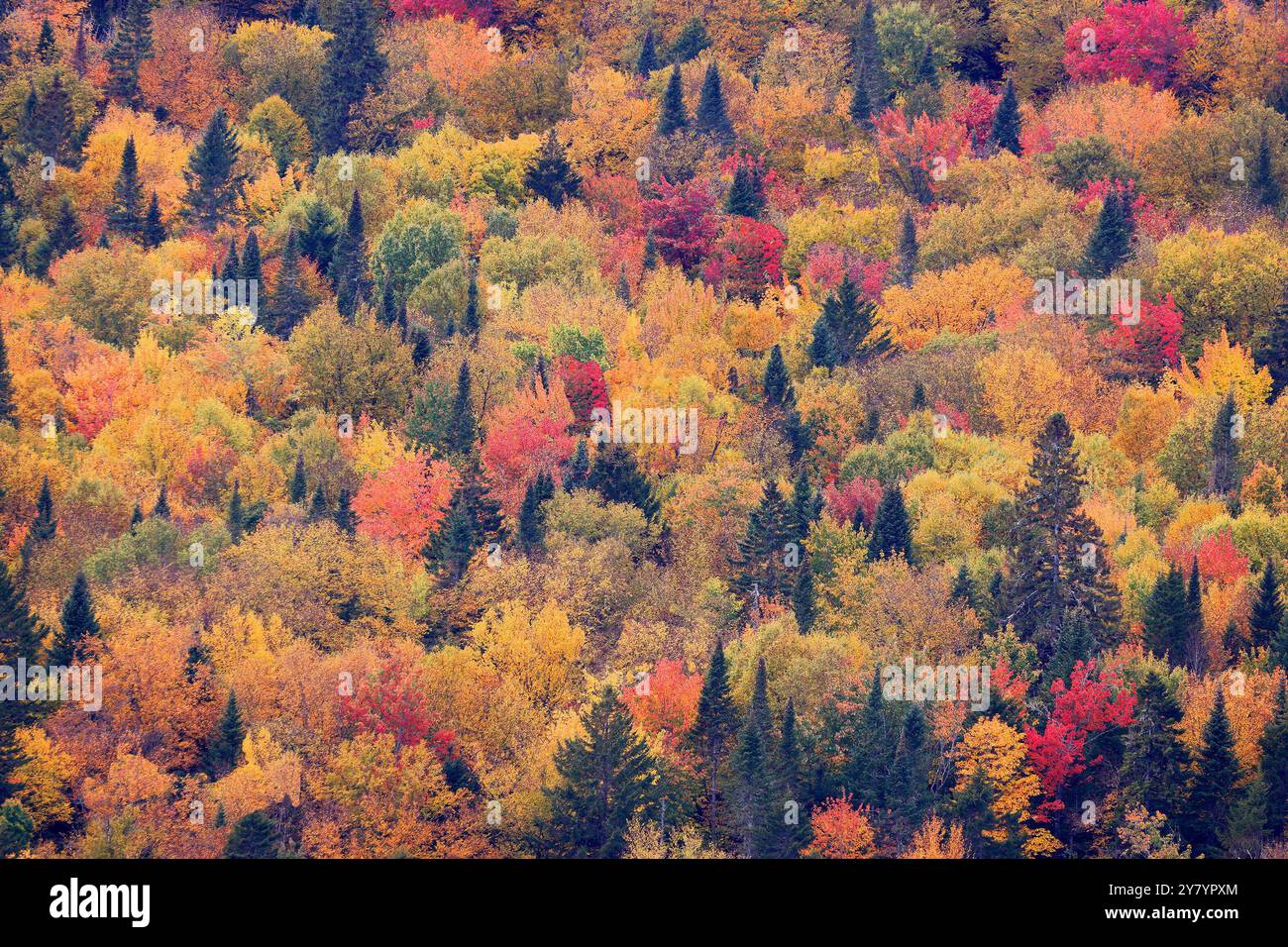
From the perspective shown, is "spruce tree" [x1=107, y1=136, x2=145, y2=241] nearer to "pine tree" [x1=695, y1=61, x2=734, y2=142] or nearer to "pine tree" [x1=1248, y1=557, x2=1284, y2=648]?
"pine tree" [x1=695, y1=61, x2=734, y2=142]

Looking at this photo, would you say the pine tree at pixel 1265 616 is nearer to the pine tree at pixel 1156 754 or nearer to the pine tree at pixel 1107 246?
the pine tree at pixel 1156 754

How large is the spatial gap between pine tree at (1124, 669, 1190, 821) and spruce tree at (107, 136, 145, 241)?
210ft

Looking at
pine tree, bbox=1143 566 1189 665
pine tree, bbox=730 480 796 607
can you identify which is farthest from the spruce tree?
pine tree, bbox=1143 566 1189 665

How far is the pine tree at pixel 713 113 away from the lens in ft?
509

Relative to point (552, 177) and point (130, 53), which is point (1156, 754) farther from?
point (130, 53)

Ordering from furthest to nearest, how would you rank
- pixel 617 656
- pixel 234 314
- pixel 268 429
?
pixel 234 314 < pixel 268 429 < pixel 617 656

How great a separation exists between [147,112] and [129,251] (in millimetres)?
18308

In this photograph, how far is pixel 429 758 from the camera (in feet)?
323

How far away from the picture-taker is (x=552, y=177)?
151 metres

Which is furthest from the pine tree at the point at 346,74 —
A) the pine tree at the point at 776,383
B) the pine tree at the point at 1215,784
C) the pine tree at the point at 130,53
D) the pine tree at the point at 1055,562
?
the pine tree at the point at 1215,784

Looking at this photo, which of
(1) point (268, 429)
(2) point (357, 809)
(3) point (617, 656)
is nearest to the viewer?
(2) point (357, 809)

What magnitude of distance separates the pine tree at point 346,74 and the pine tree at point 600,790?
65365mm
